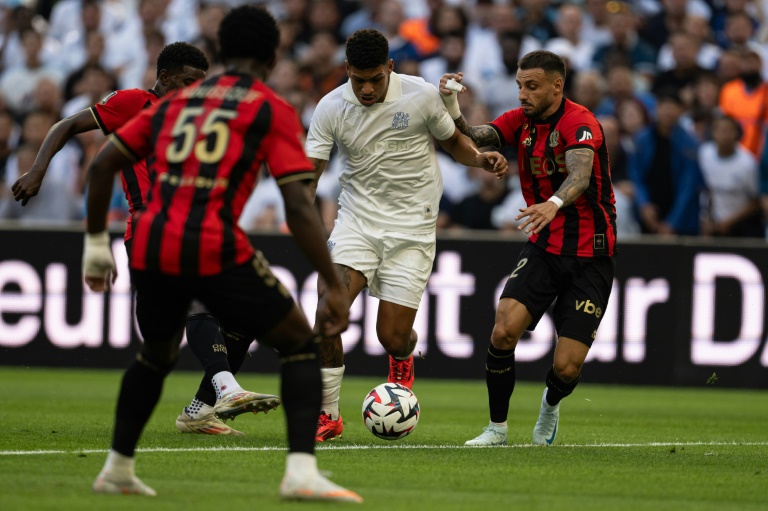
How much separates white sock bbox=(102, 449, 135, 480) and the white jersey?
143 inches

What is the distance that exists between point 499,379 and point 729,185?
26.4 feet

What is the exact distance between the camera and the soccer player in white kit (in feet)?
30.5

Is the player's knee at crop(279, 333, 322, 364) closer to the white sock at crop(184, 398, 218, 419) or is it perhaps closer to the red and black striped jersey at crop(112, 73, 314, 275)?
the red and black striped jersey at crop(112, 73, 314, 275)

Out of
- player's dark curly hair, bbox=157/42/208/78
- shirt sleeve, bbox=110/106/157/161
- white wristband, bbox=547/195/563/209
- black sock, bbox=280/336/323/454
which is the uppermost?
player's dark curly hair, bbox=157/42/208/78

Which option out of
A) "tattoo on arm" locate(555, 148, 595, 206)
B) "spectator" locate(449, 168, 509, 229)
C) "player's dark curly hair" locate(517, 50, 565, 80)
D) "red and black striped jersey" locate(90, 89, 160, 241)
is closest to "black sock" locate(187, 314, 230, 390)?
"red and black striped jersey" locate(90, 89, 160, 241)

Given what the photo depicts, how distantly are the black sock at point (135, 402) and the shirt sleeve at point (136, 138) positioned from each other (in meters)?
0.95

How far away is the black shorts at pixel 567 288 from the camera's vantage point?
9055 mm

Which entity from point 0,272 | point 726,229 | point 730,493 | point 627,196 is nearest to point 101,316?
point 0,272

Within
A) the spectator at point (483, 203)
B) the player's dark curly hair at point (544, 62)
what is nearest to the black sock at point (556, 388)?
the player's dark curly hair at point (544, 62)

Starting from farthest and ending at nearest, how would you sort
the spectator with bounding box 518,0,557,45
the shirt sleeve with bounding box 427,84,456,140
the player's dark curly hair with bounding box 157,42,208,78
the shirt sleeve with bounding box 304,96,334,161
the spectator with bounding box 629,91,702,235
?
1. the spectator with bounding box 518,0,557,45
2. the spectator with bounding box 629,91,702,235
3. the shirt sleeve with bounding box 427,84,456,140
4. the shirt sleeve with bounding box 304,96,334,161
5. the player's dark curly hair with bounding box 157,42,208,78

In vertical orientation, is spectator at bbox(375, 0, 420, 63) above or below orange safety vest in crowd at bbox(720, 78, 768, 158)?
above

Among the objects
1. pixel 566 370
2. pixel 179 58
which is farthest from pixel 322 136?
pixel 566 370

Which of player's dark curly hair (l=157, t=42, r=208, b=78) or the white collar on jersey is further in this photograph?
the white collar on jersey

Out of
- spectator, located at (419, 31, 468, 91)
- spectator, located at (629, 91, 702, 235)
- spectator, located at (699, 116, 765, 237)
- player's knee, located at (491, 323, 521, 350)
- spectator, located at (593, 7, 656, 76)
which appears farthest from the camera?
spectator, located at (419, 31, 468, 91)
